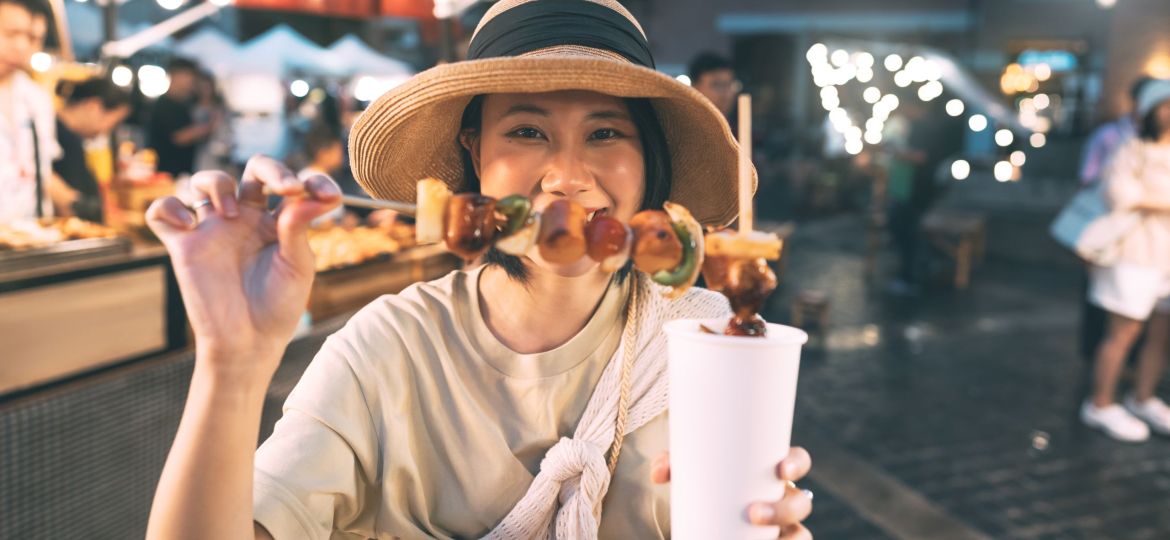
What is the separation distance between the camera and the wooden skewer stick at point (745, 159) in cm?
115

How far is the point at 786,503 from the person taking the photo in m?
1.29

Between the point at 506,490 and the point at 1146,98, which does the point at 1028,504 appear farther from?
the point at 506,490

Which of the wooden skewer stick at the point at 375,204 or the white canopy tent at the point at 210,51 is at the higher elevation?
the white canopy tent at the point at 210,51

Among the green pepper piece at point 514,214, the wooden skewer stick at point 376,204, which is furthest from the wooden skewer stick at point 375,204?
the green pepper piece at point 514,214

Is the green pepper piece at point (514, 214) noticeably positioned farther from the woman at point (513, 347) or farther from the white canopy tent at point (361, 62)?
the white canopy tent at point (361, 62)

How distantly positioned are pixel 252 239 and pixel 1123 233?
6.28 m

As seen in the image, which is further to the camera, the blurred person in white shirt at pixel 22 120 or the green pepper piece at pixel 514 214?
the blurred person in white shirt at pixel 22 120

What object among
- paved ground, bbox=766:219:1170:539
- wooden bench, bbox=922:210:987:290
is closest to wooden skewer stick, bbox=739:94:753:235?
paved ground, bbox=766:219:1170:539

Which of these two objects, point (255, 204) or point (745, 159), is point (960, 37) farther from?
point (255, 204)

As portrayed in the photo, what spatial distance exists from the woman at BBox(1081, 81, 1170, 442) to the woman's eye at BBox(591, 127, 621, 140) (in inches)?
210

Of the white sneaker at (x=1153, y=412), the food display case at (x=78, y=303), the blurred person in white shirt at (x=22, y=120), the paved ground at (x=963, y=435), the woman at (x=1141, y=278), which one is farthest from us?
the white sneaker at (x=1153, y=412)

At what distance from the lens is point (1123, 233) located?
19.0 feet

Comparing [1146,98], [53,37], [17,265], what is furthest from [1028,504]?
[53,37]

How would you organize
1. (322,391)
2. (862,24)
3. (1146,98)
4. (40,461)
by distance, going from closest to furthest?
(322,391) < (40,461) < (1146,98) < (862,24)
